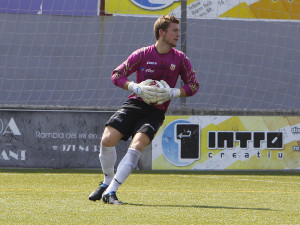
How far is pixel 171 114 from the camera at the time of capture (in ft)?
36.7

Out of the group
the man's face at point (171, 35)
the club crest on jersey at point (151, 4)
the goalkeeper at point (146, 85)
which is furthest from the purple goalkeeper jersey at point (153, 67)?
the club crest on jersey at point (151, 4)

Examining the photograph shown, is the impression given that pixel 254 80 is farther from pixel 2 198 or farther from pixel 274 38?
pixel 2 198

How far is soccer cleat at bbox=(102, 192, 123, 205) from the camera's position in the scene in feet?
19.2

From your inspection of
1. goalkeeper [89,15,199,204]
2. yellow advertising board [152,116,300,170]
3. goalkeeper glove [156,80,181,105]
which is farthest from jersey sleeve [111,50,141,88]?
yellow advertising board [152,116,300,170]

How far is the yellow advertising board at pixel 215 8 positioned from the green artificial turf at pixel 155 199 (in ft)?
11.1

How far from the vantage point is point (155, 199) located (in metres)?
6.47

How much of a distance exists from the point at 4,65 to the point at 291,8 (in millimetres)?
5248

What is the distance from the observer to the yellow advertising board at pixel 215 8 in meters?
12.7

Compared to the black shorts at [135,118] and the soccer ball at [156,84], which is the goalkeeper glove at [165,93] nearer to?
the soccer ball at [156,84]

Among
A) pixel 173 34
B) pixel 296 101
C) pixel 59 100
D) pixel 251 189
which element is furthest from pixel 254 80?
pixel 173 34

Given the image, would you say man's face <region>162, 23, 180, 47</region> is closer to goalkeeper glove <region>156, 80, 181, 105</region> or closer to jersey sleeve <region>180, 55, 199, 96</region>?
jersey sleeve <region>180, 55, 199, 96</region>

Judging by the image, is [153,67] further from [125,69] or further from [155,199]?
[155,199]

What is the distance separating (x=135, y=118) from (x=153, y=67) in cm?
47

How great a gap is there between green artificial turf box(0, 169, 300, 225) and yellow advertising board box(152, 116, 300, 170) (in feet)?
1.80
